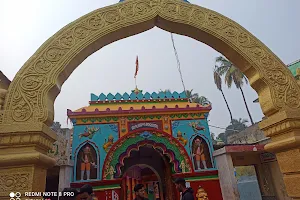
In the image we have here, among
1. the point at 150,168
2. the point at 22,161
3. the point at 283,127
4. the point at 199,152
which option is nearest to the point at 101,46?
the point at 22,161

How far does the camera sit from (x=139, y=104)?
9.46 meters

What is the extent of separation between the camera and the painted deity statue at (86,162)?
7.71 meters

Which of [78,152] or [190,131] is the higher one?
[190,131]

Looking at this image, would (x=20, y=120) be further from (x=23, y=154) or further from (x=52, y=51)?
(x=52, y=51)

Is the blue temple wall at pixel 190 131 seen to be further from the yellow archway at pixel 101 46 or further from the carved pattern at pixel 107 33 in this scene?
the carved pattern at pixel 107 33

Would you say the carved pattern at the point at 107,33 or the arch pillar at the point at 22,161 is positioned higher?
the carved pattern at the point at 107,33

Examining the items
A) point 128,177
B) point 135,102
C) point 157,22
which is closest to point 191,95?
point 128,177

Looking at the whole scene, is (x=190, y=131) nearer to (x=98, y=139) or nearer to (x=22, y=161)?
(x=98, y=139)

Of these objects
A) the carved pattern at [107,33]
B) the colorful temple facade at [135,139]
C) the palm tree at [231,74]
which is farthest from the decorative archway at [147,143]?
the palm tree at [231,74]

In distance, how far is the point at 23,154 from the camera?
1.96 m

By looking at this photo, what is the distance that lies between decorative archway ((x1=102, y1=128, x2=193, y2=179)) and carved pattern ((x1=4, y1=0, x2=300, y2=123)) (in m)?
6.12

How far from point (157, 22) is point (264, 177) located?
9771mm

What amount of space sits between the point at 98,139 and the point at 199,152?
4.17m

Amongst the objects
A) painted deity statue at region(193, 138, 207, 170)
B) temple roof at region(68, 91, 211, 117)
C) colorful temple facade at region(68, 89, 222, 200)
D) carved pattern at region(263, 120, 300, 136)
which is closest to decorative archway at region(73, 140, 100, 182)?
colorful temple facade at region(68, 89, 222, 200)
